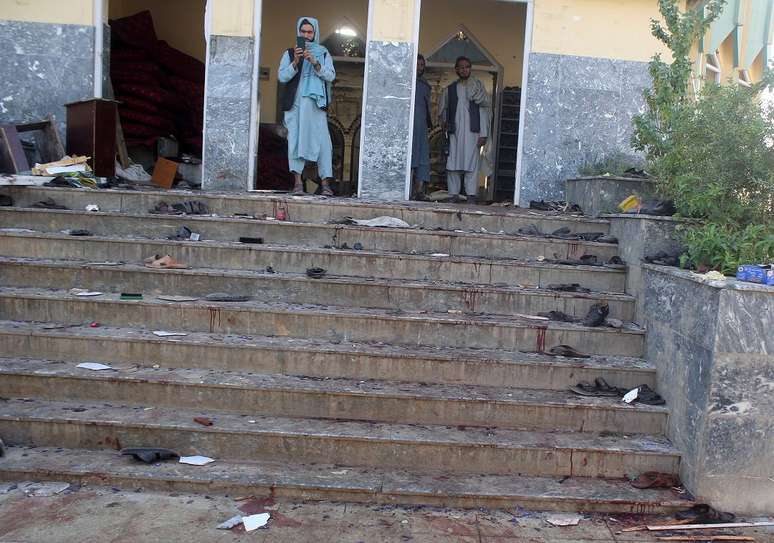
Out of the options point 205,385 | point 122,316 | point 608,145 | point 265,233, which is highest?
point 608,145

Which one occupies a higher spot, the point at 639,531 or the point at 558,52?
the point at 558,52

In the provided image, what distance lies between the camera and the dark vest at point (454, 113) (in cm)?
920

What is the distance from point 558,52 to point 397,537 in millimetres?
6245

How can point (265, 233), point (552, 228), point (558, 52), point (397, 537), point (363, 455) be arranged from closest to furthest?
point (397, 537) < point (363, 455) < point (265, 233) < point (552, 228) < point (558, 52)

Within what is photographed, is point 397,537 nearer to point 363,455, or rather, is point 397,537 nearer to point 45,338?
point 363,455

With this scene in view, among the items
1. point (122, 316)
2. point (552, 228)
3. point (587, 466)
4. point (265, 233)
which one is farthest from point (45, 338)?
point (552, 228)

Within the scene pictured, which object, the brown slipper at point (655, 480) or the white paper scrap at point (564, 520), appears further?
the brown slipper at point (655, 480)

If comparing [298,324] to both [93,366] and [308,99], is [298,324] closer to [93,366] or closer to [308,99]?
[93,366]

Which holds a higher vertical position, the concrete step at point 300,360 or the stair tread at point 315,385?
the concrete step at point 300,360

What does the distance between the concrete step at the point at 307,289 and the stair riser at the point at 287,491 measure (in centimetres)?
177

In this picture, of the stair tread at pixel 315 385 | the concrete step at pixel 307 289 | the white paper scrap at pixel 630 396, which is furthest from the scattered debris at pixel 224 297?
the white paper scrap at pixel 630 396

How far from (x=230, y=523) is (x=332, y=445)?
80 centimetres

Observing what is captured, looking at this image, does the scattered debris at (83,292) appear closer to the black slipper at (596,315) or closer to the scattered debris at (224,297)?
the scattered debris at (224,297)

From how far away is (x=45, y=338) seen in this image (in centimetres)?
460
